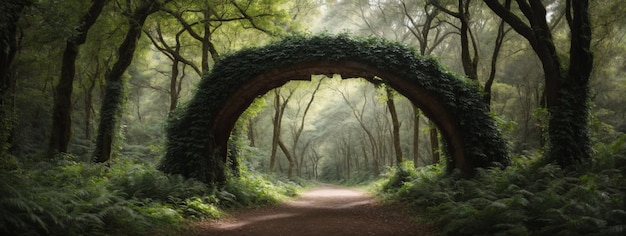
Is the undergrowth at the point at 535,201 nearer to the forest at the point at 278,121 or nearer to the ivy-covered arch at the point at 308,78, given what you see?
the forest at the point at 278,121

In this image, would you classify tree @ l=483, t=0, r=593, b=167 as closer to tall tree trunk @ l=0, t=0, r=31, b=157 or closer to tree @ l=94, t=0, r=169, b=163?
tall tree trunk @ l=0, t=0, r=31, b=157

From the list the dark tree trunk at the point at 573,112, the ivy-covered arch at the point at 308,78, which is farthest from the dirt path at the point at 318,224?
the dark tree trunk at the point at 573,112

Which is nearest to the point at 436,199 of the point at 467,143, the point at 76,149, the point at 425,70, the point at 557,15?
the point at 467,143

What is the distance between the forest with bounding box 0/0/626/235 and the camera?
248 inches

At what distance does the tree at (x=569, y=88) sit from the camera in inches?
373

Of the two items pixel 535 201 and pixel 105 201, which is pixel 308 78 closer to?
pixel 105 201

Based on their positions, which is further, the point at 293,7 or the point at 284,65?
the point at 293,7

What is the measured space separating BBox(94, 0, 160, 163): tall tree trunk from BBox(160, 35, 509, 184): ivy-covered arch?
285 cm

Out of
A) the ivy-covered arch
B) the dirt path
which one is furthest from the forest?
the dirt path

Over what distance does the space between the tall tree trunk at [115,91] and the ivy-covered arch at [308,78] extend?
2.85 meters

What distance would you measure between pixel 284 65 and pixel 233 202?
15.6 feet

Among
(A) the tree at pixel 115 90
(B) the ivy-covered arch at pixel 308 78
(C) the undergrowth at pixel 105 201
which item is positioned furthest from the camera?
(A) the tree at pixel 115 90

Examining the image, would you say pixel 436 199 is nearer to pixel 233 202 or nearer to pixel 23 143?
pixel 233 202

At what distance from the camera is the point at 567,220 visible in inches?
213
